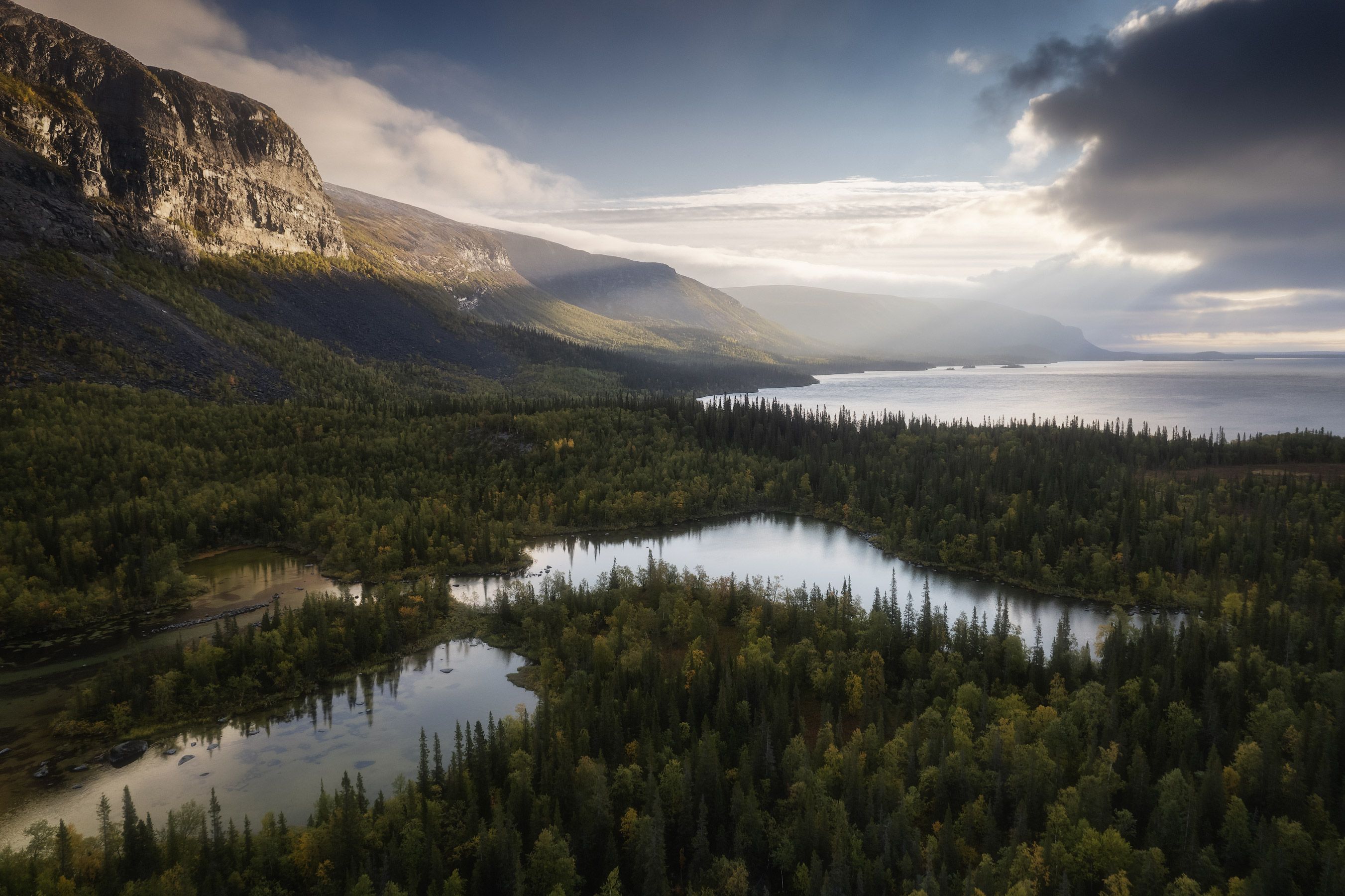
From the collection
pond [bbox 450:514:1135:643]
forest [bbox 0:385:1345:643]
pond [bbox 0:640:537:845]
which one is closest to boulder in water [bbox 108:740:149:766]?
pond [bbox 0:640:537:845]

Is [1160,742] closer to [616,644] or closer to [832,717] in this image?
[832,717]

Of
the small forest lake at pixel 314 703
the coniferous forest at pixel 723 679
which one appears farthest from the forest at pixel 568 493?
the small forest lake at pixel 314 703

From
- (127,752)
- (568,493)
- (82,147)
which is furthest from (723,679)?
(82,147)

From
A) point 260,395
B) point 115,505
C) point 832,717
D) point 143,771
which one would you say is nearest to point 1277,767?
point 832,717

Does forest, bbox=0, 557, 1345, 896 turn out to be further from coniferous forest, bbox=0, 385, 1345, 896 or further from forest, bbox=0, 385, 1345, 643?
forest, bbox=0, 385, 1345, 643

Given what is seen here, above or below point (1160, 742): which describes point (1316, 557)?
above

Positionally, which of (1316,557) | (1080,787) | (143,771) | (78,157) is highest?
(78,157)
